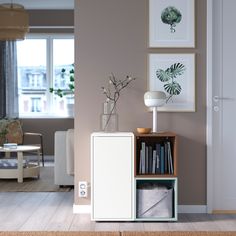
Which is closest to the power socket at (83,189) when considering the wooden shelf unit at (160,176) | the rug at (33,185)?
the wooden shelf unit at (160,176)

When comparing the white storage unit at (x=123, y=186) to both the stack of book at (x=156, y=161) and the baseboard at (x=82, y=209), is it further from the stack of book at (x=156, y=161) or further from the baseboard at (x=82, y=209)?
the baseboard at (x=82, y=209)

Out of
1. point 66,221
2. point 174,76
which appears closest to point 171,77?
point 174,76

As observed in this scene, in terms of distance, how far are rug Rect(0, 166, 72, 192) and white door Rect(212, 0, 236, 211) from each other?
189 centimetres

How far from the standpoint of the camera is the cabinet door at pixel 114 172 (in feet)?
13.7

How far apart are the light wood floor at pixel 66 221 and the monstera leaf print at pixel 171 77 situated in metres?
1.08

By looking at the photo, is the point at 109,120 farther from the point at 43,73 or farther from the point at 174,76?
the point at 43,73

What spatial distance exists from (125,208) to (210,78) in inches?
53.3

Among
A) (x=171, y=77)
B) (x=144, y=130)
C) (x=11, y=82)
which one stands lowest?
(x=144, y=130)

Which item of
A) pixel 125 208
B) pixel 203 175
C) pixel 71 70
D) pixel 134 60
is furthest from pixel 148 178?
pixel 71 70

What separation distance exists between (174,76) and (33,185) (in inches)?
97.8

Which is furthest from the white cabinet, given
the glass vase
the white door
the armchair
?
the armchair

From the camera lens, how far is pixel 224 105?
15.1 ft

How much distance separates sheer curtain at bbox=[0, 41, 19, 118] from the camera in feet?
29.8

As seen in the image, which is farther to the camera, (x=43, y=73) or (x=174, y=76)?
(x=43, y=73)
